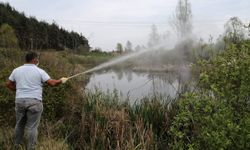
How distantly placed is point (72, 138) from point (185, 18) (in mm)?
54505

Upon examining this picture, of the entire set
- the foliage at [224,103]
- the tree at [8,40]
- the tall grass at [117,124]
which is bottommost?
the tall grass at [117,124]

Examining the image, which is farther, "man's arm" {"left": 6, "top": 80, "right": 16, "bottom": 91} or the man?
"man's arm" {"left": 6, "top": 80, "right": 16, "bottom": 91}

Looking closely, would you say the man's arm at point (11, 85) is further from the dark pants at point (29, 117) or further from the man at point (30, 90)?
the dark pants at point (29, 117)

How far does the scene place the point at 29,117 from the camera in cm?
691

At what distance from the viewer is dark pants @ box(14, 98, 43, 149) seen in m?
6.78

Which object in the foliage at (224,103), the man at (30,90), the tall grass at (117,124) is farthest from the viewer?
the tall grass at (117,124)

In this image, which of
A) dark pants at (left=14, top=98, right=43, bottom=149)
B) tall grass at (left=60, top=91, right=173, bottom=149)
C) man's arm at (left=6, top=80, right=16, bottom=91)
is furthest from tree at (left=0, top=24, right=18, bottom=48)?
dark pants at (left=14, top=98, right=43, bottom=149)

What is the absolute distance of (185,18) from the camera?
199 feet

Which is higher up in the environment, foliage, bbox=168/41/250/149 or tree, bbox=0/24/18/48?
tree, bbox=0/24/18/48

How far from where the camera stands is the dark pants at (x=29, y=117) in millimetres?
6781

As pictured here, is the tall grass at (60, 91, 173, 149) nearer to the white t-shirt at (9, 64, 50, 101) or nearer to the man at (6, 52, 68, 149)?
the man at (6, 52, 68, 149)

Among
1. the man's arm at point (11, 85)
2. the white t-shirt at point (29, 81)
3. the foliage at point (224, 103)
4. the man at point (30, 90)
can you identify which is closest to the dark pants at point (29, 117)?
the man at point (30, 90)

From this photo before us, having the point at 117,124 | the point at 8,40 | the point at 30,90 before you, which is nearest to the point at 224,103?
the point at 117,124

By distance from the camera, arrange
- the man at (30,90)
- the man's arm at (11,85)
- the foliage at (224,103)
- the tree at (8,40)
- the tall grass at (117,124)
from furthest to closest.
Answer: the tree at (8,40) → the tall grass at (117,124) → the man's arm at (11,85) → the man at (30,90) → the foliage at (224,103)
